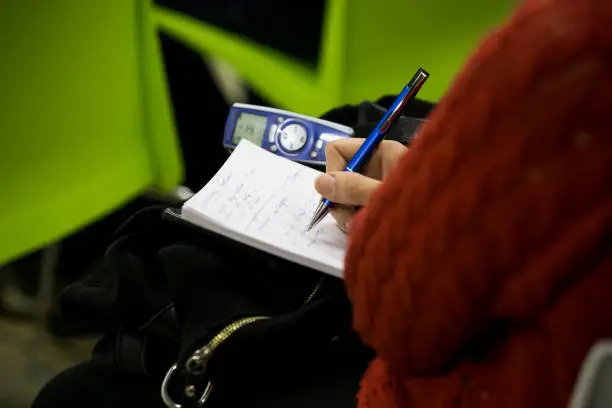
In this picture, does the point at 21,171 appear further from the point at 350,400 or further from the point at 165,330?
the point at 350,400

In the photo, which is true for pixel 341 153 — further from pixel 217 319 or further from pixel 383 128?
pixel 217 319

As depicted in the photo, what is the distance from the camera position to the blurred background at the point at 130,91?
2.77 ft

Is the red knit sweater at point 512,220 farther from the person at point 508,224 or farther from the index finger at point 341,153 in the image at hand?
the index finger at point 341,153

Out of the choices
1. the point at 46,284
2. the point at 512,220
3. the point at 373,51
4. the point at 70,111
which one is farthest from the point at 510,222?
the point at 46,284

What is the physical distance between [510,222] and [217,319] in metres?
0.27

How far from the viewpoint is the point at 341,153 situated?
1.90ft

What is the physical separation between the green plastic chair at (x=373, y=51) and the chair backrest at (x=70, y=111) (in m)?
0.20

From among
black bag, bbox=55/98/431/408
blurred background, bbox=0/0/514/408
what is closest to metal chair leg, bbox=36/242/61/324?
blurred background, bbox=0/0/514/408

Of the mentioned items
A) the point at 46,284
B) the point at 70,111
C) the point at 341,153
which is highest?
the point at 341,153

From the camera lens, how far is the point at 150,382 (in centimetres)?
53

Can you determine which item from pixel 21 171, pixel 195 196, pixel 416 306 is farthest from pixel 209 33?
pixel 416 306

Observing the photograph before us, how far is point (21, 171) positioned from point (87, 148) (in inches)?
4.0

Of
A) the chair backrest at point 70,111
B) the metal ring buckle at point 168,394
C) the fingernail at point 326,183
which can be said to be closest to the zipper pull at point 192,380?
the metal ring buckle at point 168,394

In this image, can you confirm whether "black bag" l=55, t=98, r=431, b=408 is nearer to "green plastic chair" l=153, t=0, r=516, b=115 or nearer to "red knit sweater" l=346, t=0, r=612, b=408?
"red knit sweater" l=346, t=0, r=612, b=408
